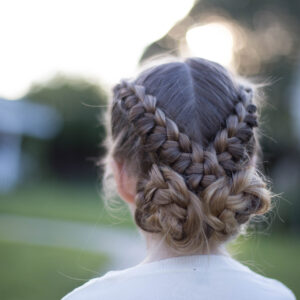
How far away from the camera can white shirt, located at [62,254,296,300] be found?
1459 millimetres

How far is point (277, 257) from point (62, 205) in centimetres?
1016

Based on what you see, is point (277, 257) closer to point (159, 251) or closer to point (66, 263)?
point (66, 263)

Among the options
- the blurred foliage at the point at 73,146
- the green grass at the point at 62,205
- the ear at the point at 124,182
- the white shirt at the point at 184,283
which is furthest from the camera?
the blurred foliage at the point at 73,146

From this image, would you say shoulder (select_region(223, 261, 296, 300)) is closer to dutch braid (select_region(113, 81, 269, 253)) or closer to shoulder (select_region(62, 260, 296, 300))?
shoulder (select_region(62, 260, 296, 300))

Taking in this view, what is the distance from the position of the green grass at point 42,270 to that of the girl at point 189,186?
3.09m

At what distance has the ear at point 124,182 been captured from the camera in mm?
1791

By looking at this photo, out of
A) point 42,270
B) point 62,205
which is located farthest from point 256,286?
point 62,205

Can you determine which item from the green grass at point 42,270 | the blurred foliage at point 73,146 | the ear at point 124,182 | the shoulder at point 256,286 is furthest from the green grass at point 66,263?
the blurred foliage at point 73,146

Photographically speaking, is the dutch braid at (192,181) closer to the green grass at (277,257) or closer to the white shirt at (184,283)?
the white shirt at (184,283)

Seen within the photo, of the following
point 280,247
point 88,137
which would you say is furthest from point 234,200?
point 88,137

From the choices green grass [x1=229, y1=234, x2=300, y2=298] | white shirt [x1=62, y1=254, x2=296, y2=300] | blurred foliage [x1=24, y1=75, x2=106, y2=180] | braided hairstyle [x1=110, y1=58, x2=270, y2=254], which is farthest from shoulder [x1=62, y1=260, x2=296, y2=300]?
blurred foliage [x1=24, y1=75, x2=106, y2=180]

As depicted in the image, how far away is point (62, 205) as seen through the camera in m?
16.4

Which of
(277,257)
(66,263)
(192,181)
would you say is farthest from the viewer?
(277,257)

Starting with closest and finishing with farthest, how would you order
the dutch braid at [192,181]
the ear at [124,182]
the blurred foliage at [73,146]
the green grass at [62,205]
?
the dutch braid at [192,181] < the ear at [124,182] < the green grass at [62,205] < the blurred foliage at [73,146]
